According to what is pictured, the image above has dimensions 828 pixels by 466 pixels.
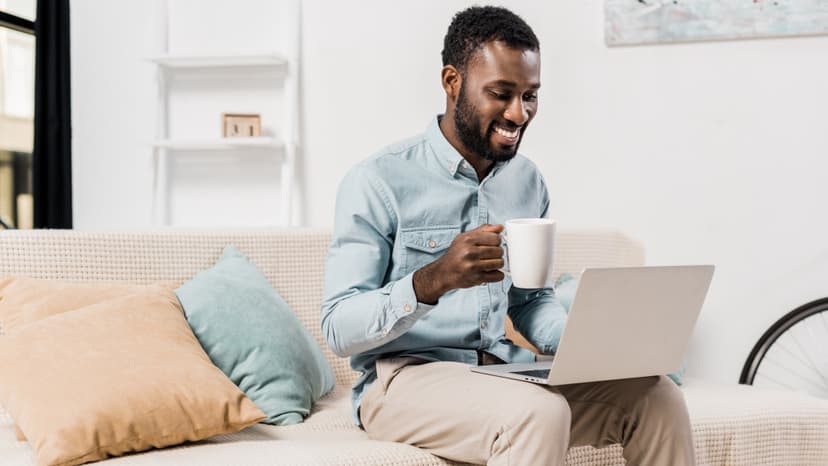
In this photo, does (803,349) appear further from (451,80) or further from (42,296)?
(42,296)

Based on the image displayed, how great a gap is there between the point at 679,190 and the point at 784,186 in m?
0.34

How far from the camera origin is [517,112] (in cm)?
154

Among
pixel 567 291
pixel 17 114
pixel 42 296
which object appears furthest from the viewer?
pixel 17 114

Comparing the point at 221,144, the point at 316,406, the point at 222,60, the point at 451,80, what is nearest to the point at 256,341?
the point at 316,406

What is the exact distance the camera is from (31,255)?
1902 mm

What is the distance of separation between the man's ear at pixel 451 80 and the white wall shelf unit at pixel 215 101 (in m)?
1.54

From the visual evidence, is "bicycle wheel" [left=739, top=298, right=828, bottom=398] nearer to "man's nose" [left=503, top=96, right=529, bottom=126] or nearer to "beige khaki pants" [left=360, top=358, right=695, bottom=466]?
"beige khaki pants" [left=360, top=358, right=695, bottom=466]

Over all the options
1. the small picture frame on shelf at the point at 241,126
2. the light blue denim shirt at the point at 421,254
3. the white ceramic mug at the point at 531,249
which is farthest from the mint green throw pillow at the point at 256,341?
the small picture frame on shelf at the point at 241,126

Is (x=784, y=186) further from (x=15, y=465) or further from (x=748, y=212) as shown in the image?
(x=15, y=465)

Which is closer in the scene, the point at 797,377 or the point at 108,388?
the point at 108,388

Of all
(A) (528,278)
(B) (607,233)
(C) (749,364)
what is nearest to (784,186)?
(C) (749,364)

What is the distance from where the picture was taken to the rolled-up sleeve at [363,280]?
4.63ft

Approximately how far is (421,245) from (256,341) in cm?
48

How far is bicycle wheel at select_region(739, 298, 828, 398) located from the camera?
2910mm
